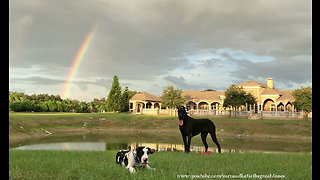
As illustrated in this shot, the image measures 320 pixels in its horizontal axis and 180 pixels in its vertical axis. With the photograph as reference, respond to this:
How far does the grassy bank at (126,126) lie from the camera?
3553 cm

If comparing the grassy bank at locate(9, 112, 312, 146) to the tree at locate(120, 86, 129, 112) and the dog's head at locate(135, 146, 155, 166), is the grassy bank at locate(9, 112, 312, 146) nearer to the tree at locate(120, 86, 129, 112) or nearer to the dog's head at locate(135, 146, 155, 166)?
the tree at locate(120, 86, 129, 112)

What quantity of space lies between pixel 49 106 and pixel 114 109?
19.0 metres

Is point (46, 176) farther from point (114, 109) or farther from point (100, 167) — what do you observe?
point (114, 109)

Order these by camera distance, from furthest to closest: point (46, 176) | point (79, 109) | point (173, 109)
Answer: point (79, 109)
point (173, 109)
point (46, 176)

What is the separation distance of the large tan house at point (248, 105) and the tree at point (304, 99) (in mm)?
10384

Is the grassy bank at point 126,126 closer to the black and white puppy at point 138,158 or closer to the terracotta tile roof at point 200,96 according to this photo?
the black and white puppy at point 138,158

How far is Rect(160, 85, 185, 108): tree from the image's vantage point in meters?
60.3

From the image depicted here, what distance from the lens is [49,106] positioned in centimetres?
7688

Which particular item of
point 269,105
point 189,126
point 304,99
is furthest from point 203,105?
point 189,126

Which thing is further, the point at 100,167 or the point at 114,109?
the point at 114,109

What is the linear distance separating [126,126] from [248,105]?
35.1 metres
